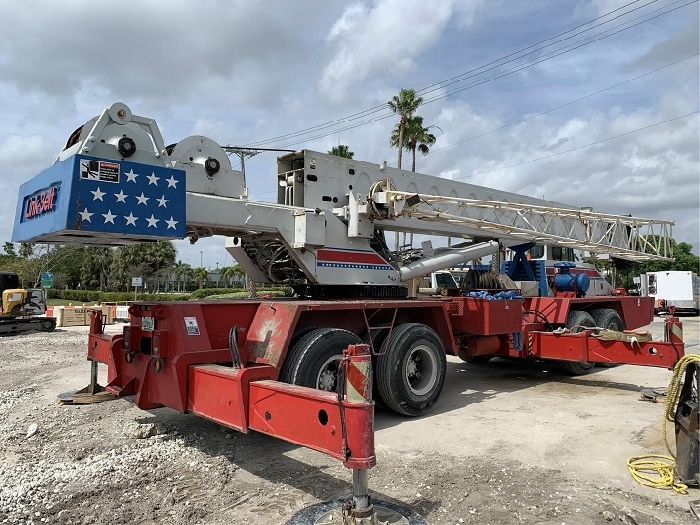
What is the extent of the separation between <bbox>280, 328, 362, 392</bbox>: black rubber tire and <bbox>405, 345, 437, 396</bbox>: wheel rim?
1.24m

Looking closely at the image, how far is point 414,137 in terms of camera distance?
39875 millimetres

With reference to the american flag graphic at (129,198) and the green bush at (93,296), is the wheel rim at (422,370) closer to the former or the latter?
the american flag graphic at (129,198)

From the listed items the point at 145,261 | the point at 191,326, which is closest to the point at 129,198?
the point at 191,326

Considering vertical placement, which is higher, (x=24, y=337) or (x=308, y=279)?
(x=308, y=279)

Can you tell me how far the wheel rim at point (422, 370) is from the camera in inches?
280

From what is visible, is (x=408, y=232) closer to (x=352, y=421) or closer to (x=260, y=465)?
(x=260, y=465)

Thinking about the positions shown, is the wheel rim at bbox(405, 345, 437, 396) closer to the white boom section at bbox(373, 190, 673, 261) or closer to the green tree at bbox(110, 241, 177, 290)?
the white boom section at bbox(373, 190, 673, 261)

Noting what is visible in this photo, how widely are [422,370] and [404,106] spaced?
3433 cm

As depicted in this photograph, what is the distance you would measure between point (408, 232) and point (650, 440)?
4309mm

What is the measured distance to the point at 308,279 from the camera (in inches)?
287

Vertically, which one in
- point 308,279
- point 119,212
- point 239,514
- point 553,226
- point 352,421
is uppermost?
point 553,226

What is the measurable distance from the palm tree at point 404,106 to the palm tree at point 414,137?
15.0 inches

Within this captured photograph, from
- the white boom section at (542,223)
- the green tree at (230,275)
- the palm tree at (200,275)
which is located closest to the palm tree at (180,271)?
the palm tree at (200,275)

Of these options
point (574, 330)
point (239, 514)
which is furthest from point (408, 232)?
point (239, 514)
